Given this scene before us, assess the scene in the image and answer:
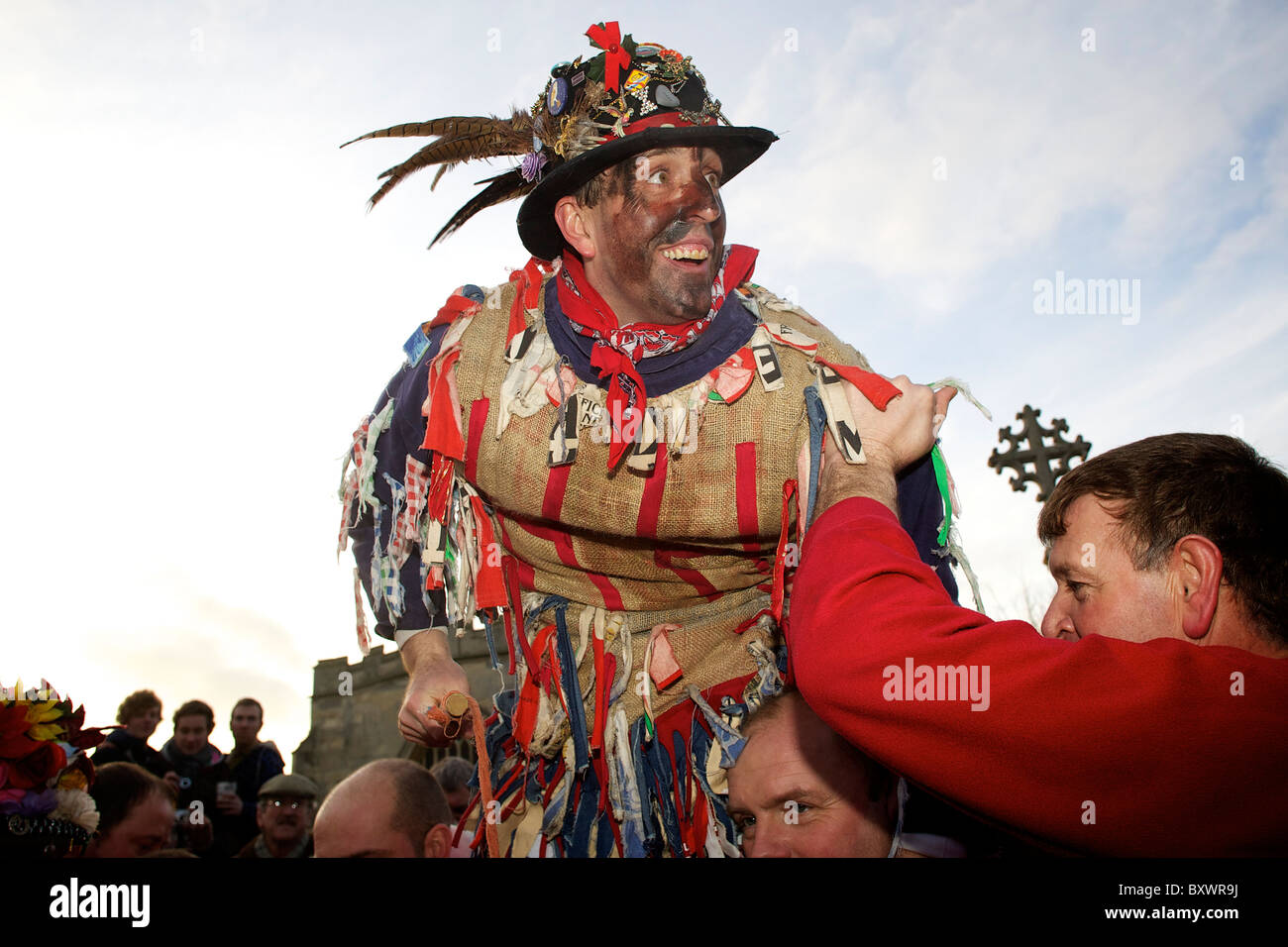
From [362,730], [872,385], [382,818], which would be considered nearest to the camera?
[872,385]

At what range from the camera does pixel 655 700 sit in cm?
273

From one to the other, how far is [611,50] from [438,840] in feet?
8.19

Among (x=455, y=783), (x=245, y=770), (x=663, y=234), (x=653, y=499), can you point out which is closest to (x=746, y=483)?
(x=653, y=499)

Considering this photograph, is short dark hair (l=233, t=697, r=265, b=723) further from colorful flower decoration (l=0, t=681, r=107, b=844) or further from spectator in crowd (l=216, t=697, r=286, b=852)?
A: colorful flower decoration (l=0, t=681, r=107, b=844)

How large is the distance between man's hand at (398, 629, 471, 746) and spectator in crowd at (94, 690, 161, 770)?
365 cm

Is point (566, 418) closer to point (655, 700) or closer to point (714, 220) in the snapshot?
point (714, 220)

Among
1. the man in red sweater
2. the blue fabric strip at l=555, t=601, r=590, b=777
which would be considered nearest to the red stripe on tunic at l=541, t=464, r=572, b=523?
the blue fabric strip at l=555, t=601, r=590, b=777

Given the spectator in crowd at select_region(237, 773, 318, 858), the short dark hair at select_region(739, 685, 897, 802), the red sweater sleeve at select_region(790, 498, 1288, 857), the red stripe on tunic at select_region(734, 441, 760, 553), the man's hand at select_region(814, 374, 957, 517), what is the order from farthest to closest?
the spectator in crowd at select_region(237, 773, 318, 858), the short dark hair at select_region(739, 685, 897, 802), the red stripe on tunic at select_region(734, 441, 760, 553), the man's hand at select_region(814, 374, 957, 517), the red sweater sleeve at select_region(790, 498, 1288, 857)

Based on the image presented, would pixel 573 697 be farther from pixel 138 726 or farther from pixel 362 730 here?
pixel 362 730

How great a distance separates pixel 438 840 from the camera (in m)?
3.45

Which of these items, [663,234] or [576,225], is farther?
[576,225]

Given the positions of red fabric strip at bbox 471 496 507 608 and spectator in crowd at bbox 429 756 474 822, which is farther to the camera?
spectator in crowd at bbox 429 756 474 822

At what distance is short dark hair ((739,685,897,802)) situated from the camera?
8.52 feet

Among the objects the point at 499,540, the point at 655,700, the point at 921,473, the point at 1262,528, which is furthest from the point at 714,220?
the point at 1262,528
